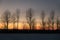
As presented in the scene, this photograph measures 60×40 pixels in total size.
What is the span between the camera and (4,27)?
161ft

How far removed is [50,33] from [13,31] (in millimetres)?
9330

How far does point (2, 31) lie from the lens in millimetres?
50188

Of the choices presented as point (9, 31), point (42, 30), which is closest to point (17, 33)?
point (9, 31)

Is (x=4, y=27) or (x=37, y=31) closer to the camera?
(x=4, y=27)

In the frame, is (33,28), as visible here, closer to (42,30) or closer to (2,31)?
(42,30)

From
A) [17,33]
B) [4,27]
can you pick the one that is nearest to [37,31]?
[17,33]

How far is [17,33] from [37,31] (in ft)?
15.1

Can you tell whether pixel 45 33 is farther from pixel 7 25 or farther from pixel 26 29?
pixel 7 25

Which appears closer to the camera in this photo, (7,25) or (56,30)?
(7,25)

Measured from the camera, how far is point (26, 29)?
1991 inches

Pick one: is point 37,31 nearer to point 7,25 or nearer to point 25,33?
point 25,33

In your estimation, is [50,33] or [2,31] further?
[50,33]

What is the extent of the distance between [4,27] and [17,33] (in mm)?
4148

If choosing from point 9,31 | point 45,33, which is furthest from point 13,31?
point 45,33
